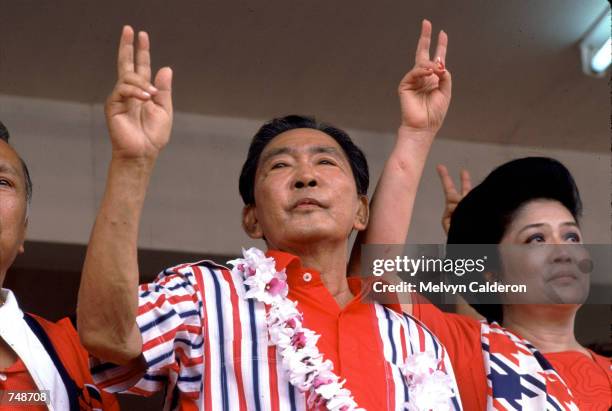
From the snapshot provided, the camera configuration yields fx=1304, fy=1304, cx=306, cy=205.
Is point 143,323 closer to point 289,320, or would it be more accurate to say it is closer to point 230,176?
point 289,320

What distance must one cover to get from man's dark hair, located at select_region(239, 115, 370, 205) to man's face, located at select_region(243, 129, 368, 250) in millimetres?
34

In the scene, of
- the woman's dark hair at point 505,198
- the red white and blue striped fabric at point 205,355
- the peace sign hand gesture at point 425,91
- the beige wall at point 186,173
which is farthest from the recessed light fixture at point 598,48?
the red white and blue striped fabric at point 205,355

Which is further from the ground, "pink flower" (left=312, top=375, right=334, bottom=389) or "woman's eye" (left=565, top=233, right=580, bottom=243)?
"woman's eye" (left=565, top=233, right=580, bottom=243)

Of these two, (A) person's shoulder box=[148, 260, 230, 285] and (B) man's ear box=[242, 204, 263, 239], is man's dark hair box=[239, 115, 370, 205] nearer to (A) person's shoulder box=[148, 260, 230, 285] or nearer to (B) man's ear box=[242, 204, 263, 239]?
(B) man's ear box=[242, 204, 263, 239]

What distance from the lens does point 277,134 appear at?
2.85 metres

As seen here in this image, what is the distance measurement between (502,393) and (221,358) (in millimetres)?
628

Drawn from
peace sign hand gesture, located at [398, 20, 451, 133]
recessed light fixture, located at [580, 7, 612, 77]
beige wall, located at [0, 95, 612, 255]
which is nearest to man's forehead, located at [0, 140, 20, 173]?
peace sign hand gesture, located at [398, 20, 451, 133]

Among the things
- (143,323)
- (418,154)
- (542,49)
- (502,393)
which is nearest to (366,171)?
(418,154)

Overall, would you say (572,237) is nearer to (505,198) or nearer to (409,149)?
(505,198)

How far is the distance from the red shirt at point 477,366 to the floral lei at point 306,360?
0.64 ft

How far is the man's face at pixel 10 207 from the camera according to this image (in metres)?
2.54

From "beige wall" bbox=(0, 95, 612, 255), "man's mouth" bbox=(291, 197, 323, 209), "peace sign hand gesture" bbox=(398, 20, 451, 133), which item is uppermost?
"beige wall" bbox=(0, 95, 612, 255)

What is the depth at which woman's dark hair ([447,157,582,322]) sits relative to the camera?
119 inches

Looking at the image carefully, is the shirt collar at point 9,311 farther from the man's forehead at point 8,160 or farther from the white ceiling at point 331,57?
the white ceiling at point 331,57
